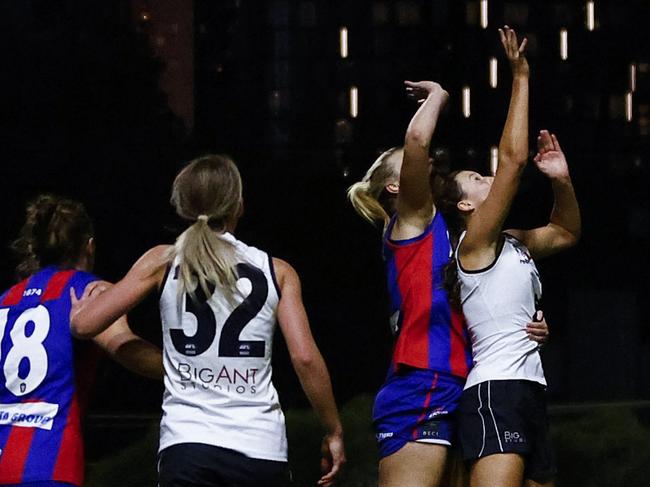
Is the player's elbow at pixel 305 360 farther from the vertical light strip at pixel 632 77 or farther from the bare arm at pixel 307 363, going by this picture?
the vertical light strip at pixel 632 77

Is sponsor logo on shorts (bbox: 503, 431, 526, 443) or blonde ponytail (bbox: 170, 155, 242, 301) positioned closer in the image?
blonde ponytail (bbox: 170, 155, 242, 301)

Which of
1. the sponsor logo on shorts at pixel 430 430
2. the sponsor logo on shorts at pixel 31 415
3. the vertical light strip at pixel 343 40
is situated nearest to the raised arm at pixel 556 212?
the sponsor logo on shorts at pixel 430 430

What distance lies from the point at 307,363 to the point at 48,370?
775 mm

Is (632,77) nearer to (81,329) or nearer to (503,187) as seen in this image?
(503,187)

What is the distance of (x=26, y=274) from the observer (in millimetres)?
4641

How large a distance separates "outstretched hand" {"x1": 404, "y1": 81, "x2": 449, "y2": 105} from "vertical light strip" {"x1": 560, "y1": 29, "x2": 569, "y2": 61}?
10.8ft

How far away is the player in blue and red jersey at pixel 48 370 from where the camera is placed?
4.20 m

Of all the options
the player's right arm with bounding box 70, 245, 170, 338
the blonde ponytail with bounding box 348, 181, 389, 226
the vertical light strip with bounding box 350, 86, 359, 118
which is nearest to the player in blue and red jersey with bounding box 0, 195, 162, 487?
the player's right arm with bounding box 70, 245, 170, 338

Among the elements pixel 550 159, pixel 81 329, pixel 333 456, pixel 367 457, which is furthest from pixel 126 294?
pixel 367 457

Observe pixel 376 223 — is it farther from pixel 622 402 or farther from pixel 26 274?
pixel 622 402

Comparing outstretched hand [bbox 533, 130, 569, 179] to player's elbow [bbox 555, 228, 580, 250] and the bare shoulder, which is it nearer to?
player's elbow [bbox 555, 228, 580, 250]

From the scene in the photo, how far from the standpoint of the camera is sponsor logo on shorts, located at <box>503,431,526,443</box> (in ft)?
14.5

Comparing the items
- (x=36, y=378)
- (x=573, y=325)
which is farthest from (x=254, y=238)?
(x=36, y=378)

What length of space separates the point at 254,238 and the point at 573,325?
1749mm
